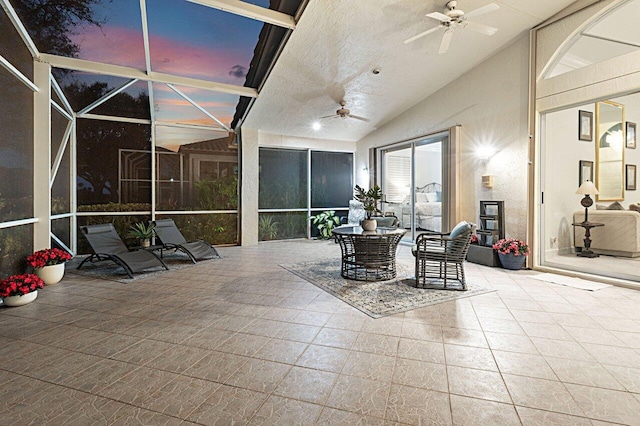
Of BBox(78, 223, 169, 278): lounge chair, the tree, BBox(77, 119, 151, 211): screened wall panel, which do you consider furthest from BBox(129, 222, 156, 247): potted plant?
the tree

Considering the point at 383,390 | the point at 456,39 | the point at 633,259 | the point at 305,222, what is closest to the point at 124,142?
the point at 305,222

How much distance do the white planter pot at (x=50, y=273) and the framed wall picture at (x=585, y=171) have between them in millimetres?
8758

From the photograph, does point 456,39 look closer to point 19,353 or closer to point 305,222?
point 305,222

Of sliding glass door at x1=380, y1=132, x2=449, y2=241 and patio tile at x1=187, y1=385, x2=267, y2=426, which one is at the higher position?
sliding glass door at x1=380, y1=132, x2=449, y2=241

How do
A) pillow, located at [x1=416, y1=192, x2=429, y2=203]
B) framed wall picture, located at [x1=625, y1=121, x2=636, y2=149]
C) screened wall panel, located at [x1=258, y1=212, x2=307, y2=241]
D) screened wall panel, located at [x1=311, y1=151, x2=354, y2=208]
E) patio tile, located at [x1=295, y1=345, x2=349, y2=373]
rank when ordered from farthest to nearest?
1. screened wall panel, located at [x1=311, y1=151, x2=354, y2=208]
2. screened wall panel, located at [x1=258, y1=212, x2=307, y2=241]
3. pillow, located at [x1=416, y1=192, x2=429, y2=203]
4. framed wall picture, located at [x1=625, y1=121, x2=636, y2=149]
5. patio tile, located at [x1=295, y1=345, x2=349, y2=373]

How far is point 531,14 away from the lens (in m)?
4.68

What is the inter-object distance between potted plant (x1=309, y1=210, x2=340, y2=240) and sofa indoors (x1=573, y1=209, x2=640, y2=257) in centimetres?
525

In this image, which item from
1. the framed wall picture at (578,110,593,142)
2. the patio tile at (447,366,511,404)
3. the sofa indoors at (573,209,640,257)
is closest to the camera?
the patio tile at (447,366,511,404)

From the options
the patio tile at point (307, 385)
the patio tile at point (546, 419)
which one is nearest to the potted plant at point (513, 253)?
the patio tile at point (546, 419)

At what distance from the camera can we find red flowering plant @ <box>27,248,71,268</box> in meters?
4.05

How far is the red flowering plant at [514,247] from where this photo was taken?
502 centimetres

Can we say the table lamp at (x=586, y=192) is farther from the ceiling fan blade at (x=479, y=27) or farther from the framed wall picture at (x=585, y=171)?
the ceiling fan blade at (x=479, y=27)

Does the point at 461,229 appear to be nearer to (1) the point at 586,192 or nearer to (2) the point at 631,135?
(1) the point at 586,192

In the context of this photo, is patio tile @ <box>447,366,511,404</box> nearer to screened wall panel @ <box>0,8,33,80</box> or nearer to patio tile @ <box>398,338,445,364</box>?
patio tile @ <box>398,338,445,364</box>
